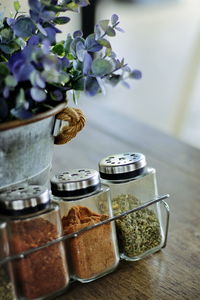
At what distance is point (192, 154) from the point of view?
1.28m

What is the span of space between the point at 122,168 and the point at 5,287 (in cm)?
23

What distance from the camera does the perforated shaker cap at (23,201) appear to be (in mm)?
676

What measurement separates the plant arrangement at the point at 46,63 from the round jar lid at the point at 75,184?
100 millimetres

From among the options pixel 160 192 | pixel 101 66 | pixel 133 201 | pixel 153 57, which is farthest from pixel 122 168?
pixel 153 57

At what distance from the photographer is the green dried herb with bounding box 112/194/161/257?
0.80 meters

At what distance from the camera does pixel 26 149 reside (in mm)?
714

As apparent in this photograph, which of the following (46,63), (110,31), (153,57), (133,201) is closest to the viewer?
(46,63)

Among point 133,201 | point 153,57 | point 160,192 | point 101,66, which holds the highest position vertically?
point 101,66

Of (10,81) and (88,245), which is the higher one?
(10,81)

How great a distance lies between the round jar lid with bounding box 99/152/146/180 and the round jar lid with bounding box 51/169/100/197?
0.14 ft

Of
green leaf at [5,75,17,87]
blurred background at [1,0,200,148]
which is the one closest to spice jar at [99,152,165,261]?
green leaf at [5,75,17,87]

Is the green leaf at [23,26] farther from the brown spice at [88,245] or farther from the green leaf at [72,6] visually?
the brown spice at [88,245]

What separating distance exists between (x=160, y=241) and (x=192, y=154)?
18.5 inches

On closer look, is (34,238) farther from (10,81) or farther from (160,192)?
(160,192)
